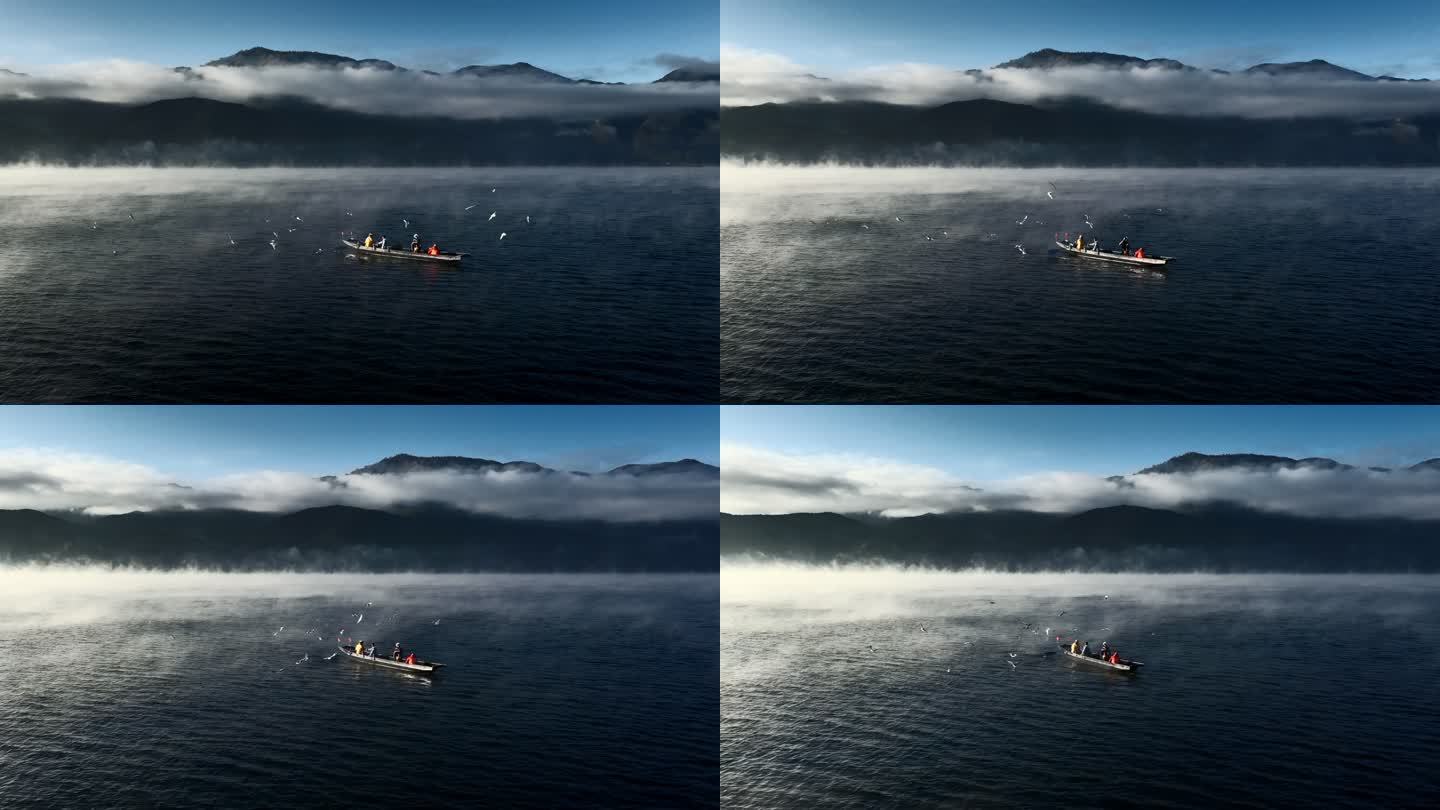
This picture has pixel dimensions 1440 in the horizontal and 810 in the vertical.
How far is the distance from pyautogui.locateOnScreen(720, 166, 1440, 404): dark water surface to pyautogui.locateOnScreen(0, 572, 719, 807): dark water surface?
22.6 m

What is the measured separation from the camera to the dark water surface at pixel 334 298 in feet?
202

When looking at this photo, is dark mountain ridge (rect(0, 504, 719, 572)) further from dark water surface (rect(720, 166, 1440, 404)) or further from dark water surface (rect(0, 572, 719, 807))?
dark water surface (rect(720, 166, 1440, 404))

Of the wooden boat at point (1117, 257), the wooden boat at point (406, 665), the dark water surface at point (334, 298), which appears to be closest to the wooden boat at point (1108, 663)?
the dark water surface at point (334, 298)

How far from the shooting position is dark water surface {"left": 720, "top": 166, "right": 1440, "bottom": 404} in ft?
206

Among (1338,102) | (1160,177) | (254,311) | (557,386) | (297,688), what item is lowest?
(297,688)

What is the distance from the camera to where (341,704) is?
60.1m

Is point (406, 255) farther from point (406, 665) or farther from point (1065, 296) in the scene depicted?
point (1065, 296)

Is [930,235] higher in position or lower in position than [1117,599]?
higher

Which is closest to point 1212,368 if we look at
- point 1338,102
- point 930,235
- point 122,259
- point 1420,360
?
point 1420,360

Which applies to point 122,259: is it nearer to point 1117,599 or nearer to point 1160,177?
point 1117,599

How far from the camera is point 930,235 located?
9181 centimetres

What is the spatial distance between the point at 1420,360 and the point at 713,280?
51.3 m

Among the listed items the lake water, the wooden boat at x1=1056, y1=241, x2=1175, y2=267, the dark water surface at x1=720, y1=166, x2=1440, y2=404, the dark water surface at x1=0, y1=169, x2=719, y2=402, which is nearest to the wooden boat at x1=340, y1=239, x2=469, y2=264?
the dark water surface at x1=0, y1=169, x2=719, y2=402

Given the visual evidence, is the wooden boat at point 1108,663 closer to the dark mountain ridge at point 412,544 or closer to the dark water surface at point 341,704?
the dark water surface at point 341,704
